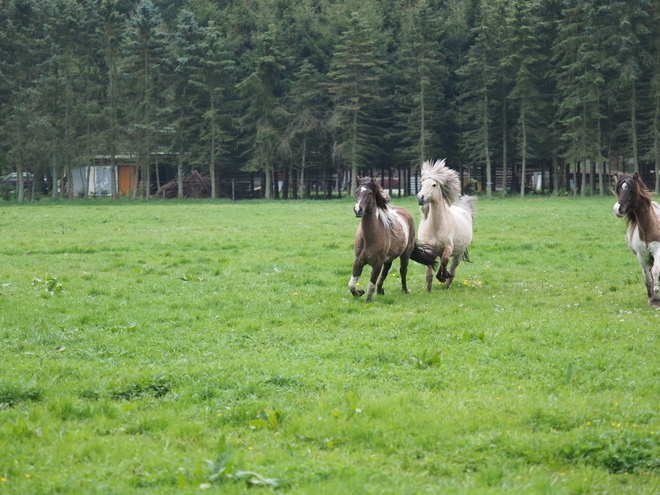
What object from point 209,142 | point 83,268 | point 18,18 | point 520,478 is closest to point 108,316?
point 83,268

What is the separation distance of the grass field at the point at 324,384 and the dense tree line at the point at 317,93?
3820 centimetres

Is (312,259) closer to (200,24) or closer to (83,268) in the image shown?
(83,268)

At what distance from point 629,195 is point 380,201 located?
12.5 feet

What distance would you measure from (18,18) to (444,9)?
108 feet

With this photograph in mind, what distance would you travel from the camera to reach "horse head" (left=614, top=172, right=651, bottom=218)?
35.3ft

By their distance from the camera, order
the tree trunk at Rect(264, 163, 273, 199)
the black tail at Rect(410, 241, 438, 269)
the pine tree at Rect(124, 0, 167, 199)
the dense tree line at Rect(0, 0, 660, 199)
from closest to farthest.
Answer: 1. the black tail at Rect(410, 241, 438, 269)
2. the dense tree line at Rect(0, 0, 660, 199)
3. the pine tree at Rect(124, 0, 167, 199)
4. the tree trunk at Rect(264, 163, 273, 199)

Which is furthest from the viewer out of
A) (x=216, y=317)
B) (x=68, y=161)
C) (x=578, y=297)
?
(x=68, y=161)

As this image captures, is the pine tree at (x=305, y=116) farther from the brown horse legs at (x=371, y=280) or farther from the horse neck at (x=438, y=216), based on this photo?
the brown horse legs at (x=371, y=280)

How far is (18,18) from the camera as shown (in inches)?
2082

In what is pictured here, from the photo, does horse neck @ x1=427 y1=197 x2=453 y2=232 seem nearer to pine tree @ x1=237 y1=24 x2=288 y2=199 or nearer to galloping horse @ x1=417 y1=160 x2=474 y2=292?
galloping horse @ x1=417 y1=160 x2=474 y2=292

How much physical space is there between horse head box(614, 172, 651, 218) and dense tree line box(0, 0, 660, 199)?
37.8 metres

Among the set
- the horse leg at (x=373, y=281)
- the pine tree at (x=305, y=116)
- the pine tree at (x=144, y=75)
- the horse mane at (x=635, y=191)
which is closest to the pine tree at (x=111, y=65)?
the pine tree at (x=144, y=75)

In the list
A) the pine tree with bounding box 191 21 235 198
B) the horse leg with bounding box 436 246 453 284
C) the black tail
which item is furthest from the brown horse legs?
the pine tree with bounding box 191 21 235 198

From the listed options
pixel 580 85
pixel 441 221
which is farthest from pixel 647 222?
pixel 580 85
